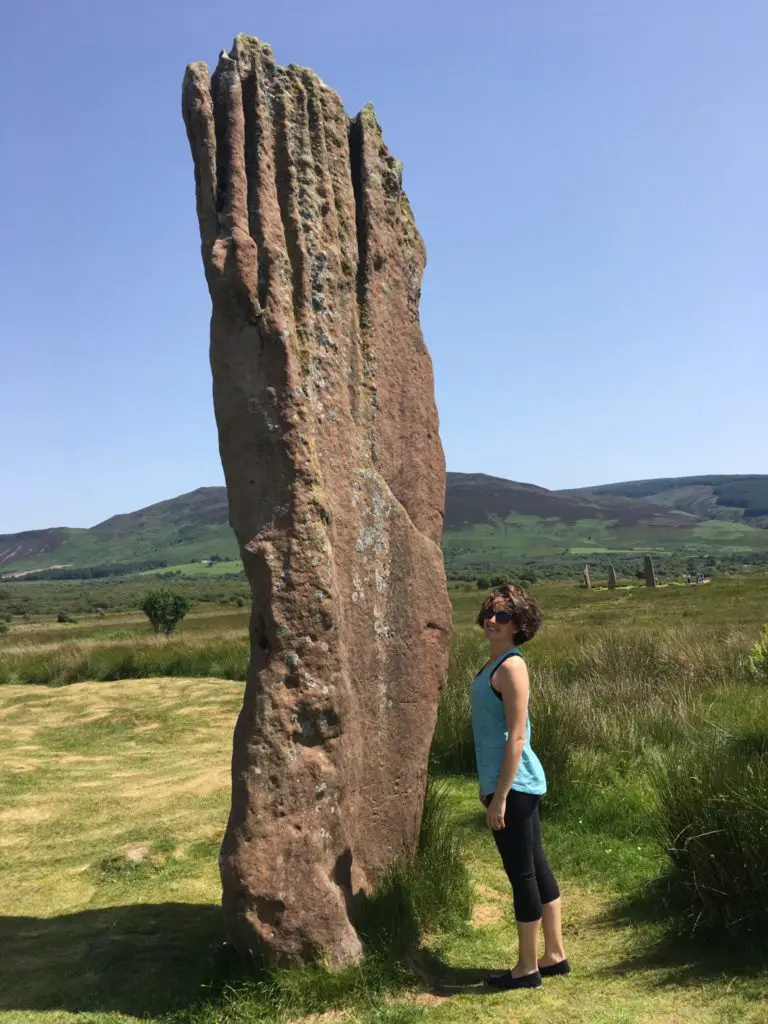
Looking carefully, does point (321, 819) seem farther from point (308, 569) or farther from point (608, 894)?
point (608, 894)

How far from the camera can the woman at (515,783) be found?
12.8 feet

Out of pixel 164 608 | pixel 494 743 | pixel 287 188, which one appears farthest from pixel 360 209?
pixel 164 608

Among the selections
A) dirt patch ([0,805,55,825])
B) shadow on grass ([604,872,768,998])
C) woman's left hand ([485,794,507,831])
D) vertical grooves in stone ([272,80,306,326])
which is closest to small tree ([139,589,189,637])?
dirt patch ([0,805,55,825])

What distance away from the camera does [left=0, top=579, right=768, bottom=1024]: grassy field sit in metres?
3.94

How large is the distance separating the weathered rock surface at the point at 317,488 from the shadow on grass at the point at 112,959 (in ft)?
1.76

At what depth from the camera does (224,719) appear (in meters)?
11.7

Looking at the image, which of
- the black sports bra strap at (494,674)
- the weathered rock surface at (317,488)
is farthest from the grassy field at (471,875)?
the black sports bra strap at (494,674)

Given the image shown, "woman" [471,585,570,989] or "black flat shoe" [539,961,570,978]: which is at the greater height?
"woman" [471,585,570,989]

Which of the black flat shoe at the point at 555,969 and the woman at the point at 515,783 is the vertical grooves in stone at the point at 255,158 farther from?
the black flat shoe at the point at 555,969

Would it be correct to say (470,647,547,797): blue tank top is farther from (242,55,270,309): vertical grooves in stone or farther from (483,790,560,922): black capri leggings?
(242,55,270,309): vertical grooves in stone

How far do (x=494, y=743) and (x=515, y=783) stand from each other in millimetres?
209

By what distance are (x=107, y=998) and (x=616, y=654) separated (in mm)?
9785

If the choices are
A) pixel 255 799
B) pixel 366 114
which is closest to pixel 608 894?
pixel 255 799

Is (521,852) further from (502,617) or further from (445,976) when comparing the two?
(502,617)
